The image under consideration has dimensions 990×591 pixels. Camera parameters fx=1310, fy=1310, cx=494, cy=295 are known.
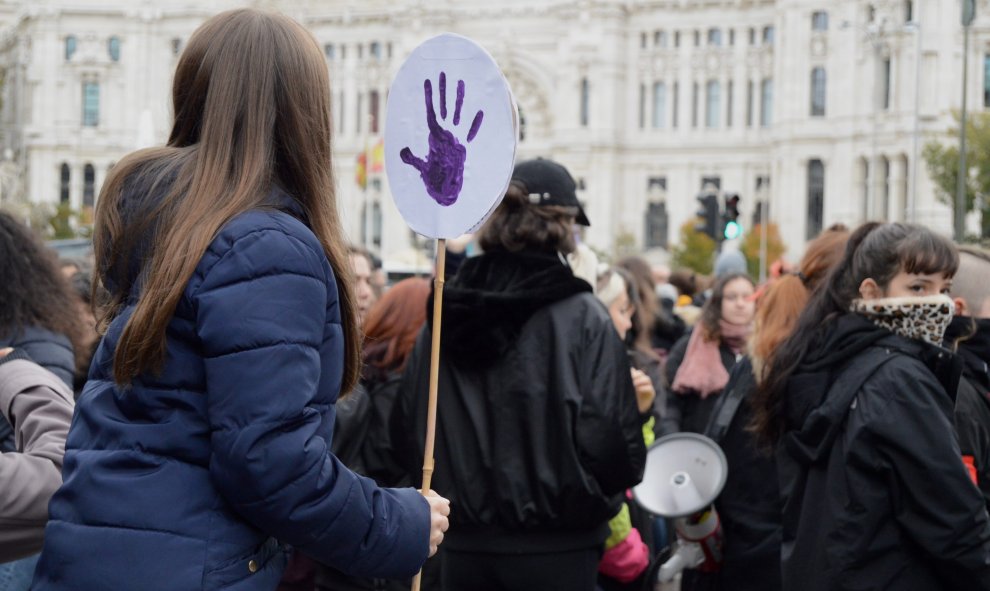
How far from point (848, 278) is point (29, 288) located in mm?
2948

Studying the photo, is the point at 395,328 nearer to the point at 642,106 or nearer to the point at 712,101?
the point at 712,101

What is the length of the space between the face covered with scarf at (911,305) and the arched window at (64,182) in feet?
181

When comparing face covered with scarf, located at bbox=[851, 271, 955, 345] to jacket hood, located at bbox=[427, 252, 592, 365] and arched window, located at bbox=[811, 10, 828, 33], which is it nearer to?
jacket hood, located at bbox=[427, 252, 592, 365]

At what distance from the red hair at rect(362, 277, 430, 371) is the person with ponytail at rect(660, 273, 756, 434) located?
1.86 m

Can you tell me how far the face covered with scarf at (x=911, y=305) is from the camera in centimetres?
442

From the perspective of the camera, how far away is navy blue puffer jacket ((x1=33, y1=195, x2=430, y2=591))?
8.63 ft

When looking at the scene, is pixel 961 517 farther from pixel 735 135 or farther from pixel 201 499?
pixel 735 135

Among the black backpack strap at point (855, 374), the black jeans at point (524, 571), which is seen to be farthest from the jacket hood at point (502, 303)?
the black backpack strap at point (855, 374)

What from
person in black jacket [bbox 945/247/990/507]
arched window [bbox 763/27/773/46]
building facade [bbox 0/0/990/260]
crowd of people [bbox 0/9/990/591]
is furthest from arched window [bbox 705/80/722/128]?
person in black jacket [bbox 945/247/990/507]

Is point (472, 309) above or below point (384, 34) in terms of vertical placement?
below

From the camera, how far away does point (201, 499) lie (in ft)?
8.84

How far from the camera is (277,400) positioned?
2621mm

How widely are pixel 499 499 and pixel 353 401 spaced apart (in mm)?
1455

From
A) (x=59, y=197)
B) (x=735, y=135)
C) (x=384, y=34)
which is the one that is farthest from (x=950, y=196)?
(x=59, y=197)
